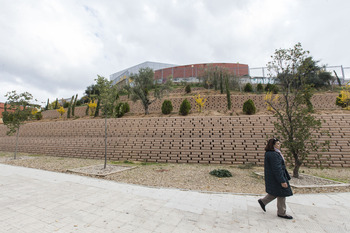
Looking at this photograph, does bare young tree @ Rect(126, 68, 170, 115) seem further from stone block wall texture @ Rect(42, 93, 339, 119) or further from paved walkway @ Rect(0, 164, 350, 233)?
paved walkway @ Rect(0, 164, 350, 233)

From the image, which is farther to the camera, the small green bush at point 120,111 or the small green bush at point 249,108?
the small green bush at point 120,111

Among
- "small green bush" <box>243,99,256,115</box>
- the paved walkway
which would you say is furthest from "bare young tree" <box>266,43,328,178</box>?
"small green bush" <box>243,99,256,115</box>

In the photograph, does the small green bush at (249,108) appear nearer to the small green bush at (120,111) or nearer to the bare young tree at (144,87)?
the bare young tree at (144,87)

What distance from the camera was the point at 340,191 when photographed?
180 inches

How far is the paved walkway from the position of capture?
274 cm

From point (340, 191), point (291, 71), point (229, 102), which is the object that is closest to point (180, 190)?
point (340, 191)

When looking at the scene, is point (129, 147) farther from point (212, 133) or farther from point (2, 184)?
point (2, 184)

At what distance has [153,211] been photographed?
334cm

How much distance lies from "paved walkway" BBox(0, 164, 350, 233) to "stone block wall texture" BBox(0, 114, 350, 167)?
452 cm

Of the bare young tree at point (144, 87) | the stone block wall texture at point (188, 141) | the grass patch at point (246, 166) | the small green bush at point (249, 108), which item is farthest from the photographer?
the bare young tree at point (144, 87)

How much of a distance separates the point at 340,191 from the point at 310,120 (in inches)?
82.7

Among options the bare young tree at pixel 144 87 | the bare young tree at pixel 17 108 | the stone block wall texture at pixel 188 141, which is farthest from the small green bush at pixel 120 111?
the bare young tree at pixel 17 108

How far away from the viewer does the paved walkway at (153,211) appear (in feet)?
8.98

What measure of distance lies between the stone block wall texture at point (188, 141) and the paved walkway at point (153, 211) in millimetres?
4517
